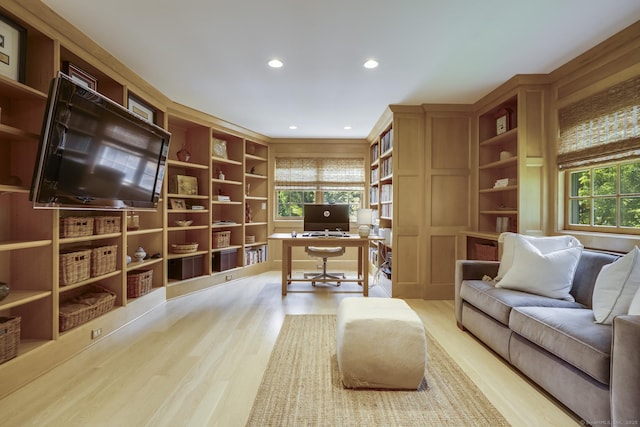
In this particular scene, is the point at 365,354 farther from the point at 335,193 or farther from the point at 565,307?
the point at 335,193

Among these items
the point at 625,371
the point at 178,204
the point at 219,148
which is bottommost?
the point at 625,371

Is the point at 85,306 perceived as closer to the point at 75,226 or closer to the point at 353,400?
the point at 75,226

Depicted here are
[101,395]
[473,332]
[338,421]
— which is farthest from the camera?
[473,332]

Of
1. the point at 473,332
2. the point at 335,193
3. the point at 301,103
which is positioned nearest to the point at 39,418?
the point at 473,332

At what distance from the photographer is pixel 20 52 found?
214 centimetres

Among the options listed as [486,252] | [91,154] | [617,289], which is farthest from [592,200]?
[91,154]

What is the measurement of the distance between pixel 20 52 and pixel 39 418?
2.25 meters

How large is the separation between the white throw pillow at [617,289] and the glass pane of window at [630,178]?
3.35 feet

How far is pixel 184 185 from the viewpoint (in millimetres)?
4422

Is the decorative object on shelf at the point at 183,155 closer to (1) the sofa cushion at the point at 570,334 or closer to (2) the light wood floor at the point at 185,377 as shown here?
(2) the light wood floor at the point at 185,377

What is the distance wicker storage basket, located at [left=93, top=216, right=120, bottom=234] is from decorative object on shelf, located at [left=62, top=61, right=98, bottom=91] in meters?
1.11

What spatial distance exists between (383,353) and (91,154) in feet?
8.06

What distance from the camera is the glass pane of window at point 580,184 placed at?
2957 mm

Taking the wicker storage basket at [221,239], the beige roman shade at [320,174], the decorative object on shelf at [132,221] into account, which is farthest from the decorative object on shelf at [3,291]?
the beige roman shade at [320,174]
